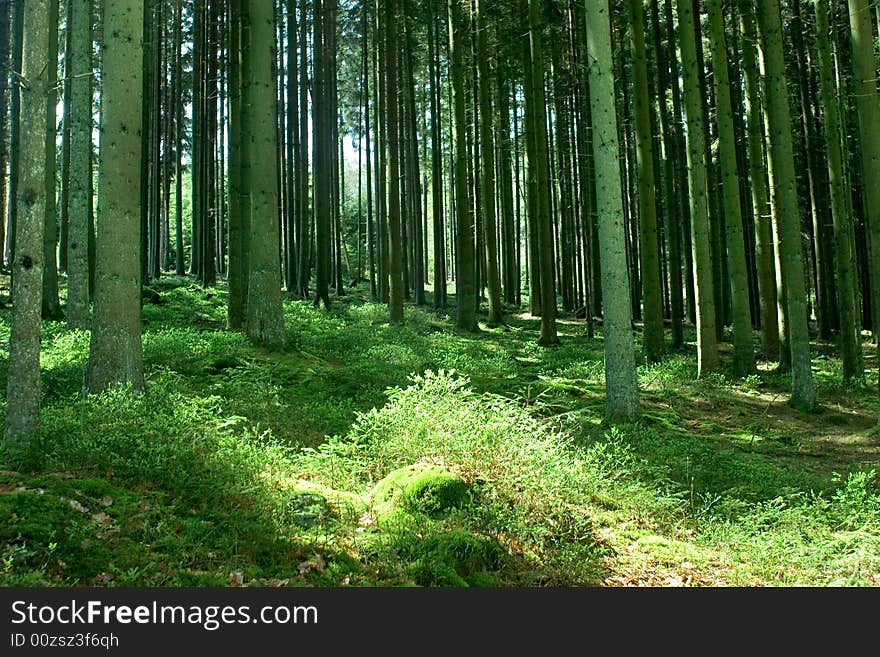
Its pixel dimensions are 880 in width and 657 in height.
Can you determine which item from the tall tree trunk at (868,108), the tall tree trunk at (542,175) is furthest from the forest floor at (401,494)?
the tall tree trunk at (542,175)

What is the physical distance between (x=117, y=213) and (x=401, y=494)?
4646mm

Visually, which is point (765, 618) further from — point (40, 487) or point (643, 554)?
point (40, 487)

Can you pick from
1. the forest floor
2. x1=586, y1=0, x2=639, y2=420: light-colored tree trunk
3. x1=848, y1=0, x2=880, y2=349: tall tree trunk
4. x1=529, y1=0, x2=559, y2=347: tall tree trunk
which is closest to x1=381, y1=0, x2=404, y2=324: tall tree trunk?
x1=529, y1=0, x2=559, y2=347: tall tree trunk

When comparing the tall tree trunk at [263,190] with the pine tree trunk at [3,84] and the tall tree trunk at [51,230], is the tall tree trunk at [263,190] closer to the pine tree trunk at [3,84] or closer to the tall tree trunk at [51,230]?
the tall tree trunk at [51,230]

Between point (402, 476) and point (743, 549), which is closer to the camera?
point (743, 549)

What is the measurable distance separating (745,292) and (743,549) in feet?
30.8

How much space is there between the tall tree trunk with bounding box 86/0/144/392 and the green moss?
3.47 m

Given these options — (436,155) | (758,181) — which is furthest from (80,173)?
(758,181)

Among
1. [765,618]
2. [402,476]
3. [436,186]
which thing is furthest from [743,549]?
[436,186]

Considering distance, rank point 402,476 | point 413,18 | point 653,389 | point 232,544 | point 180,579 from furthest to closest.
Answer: point 413,18
point 653,389
point 402,476
point 232,544
point 180,579

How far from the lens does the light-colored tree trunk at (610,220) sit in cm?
952

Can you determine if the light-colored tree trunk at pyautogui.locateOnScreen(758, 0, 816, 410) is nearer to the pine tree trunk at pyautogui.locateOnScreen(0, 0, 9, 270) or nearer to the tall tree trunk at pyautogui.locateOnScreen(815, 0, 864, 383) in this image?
the tall tree trunk at pyautogui.locateOnScreen(815, 0, 864, 383)

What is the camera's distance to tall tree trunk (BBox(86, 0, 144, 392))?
7.39 metres

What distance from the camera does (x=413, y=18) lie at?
22.6 meters
